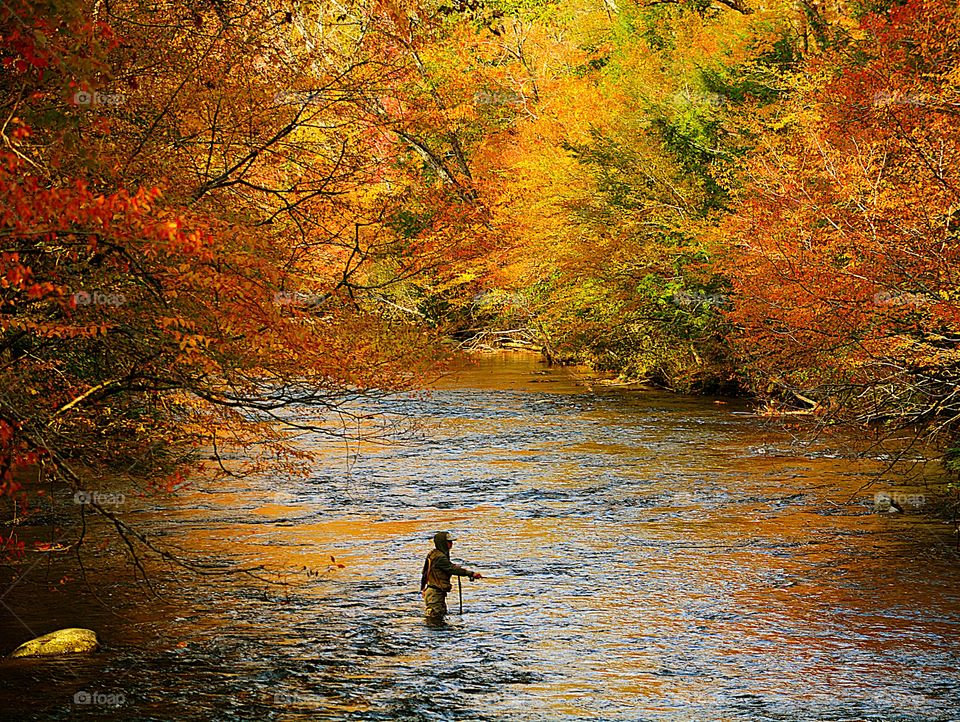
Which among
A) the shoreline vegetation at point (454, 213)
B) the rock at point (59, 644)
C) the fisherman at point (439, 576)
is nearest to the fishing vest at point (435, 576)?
the fisherman at point (439, 576)

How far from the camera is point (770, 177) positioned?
83.7 ft

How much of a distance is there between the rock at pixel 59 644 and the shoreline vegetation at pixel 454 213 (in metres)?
1.17

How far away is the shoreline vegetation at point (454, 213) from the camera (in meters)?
11.0

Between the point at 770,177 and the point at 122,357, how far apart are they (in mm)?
16645

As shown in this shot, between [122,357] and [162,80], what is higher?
[162,80]

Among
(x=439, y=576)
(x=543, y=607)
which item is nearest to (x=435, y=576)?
(x=439, y=576)

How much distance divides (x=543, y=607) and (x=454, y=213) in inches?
1053

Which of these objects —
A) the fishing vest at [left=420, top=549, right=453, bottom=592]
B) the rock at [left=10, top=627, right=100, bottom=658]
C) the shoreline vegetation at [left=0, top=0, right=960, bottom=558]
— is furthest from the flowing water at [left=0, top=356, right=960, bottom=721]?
the shoreline vegetation at [left=0, top=0, right=960, bottom=558]

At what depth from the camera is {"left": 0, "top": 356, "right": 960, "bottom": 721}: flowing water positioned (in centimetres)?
1149

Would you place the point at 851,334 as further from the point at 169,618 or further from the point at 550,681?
the point at 169,618

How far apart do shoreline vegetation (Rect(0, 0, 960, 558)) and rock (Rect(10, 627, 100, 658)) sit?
3.83ft

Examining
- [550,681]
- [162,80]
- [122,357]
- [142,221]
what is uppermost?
[162,80]

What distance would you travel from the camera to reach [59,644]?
1266 cm

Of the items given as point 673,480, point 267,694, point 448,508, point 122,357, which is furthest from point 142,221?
point 673,480
